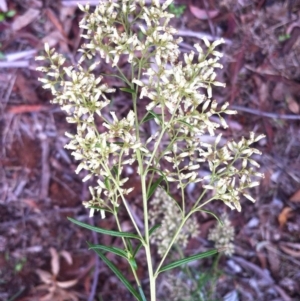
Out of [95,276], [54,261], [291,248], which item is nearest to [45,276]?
[54,261]

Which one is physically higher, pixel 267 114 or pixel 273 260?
pixel 267 114

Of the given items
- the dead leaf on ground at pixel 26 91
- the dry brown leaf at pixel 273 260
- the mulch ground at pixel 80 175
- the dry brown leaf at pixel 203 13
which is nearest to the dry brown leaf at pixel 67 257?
the mulch ground at pixel 80 175

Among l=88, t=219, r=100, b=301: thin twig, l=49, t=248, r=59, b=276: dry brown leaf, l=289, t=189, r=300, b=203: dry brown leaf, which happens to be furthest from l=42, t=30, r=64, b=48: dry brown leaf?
l=289, t=189, r=300, b=203: dry brown leaf

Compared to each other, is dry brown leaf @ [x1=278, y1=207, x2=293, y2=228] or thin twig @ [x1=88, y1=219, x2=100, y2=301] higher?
dry brown leaf @ [x1=278, y1=207, x2=293, y2=228]

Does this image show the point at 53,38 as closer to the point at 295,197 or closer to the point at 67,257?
the point at 67,257

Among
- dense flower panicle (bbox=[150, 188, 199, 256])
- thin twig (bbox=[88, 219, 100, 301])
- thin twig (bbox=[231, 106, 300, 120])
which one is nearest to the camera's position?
dense flower panicle (bbox=[150, 188, 199, 256])

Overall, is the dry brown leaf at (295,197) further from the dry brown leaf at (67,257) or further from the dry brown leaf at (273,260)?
the dry brown leaf at (67,257)

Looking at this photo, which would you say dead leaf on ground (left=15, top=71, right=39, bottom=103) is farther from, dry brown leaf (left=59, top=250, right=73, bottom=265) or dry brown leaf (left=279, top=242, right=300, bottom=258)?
dry brown leaf (left=279, top=242, right=300, bottom=258)
